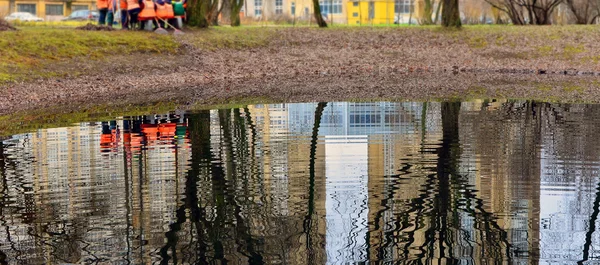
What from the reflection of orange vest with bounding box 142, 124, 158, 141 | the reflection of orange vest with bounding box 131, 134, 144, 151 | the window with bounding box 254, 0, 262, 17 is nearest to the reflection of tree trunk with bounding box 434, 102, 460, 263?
the reflection of orange vest with bounding box 131, 134, 144, 151

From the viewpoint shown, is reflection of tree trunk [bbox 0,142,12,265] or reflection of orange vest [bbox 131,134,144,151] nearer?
reflection of tree trunk [bbox 0,142,12,265]

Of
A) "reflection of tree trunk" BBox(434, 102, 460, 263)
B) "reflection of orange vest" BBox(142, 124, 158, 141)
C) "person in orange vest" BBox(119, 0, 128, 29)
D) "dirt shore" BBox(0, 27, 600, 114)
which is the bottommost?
"reflection of tree trunk" BBox(434, 102, 460, 263)

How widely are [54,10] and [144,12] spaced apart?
238ft

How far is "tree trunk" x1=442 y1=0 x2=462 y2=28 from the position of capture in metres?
41.2

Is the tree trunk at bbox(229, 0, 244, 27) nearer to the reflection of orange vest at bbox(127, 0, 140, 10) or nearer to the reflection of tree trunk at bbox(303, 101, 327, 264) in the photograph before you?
the reflection of orange vest at bbox(127, 0, 140, 10)

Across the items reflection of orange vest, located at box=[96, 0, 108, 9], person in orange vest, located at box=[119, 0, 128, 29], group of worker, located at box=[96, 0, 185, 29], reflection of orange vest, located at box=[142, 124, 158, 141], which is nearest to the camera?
reflection of orange vest, located at box=[142, 124, 158, 141]

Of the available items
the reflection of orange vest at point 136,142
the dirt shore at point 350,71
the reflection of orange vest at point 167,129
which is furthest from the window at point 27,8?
the reflection of orange vest at point 136,142

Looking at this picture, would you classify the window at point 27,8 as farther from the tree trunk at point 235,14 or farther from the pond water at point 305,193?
the pond water at point 305,193

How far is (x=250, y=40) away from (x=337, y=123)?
20251mm

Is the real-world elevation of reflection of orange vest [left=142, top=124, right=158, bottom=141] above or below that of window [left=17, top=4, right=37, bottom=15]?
below

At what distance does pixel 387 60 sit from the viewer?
35.7 meters

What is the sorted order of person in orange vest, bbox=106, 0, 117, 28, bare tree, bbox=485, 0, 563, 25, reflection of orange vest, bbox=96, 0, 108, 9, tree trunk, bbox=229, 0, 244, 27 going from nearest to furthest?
person in orange vest, bbox=106, 0, 117, 28 < reflection of orange vest, bbox=96, 0, 108, 9 < tree trunk, bbox=229, 0, 244, 27 < bare tree, bbox=485, 0, 563, 25

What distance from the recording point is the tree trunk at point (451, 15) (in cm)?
4125

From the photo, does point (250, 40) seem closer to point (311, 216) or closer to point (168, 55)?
point (168, 55)
